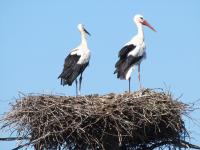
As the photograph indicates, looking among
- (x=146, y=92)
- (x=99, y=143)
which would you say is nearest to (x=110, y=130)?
(x=99, y=143)

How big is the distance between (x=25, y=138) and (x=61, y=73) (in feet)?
7.73

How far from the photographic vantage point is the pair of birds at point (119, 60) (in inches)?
502

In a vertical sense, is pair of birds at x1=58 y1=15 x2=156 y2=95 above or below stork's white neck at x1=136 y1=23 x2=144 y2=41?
below

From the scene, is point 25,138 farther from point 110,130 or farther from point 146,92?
point 146,92

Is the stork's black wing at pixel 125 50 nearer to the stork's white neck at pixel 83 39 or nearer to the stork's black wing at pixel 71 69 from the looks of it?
the stork's black wing at pixel 71 69

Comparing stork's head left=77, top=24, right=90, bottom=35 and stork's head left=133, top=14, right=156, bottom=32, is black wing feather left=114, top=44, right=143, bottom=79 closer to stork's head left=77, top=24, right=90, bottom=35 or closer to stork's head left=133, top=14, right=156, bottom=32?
stork's head left=133, top=14, right=156, bottom=32

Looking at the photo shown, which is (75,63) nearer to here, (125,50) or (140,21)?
(125,50)

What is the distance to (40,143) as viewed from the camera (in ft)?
35.4

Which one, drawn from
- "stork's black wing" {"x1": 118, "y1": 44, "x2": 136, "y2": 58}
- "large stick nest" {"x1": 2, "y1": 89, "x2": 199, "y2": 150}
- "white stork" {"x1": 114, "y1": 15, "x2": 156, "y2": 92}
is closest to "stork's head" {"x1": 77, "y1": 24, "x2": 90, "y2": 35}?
"white stork" {"x1": 114, "y1": 15, "x2": 156, "y2": 92}

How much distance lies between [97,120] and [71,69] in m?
2.40

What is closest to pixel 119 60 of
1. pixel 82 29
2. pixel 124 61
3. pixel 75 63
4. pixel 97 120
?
pixel 124 61

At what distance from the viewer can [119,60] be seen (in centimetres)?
1285

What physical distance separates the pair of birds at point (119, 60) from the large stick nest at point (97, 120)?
1.39 metres

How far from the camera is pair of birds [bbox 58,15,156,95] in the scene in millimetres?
12758
